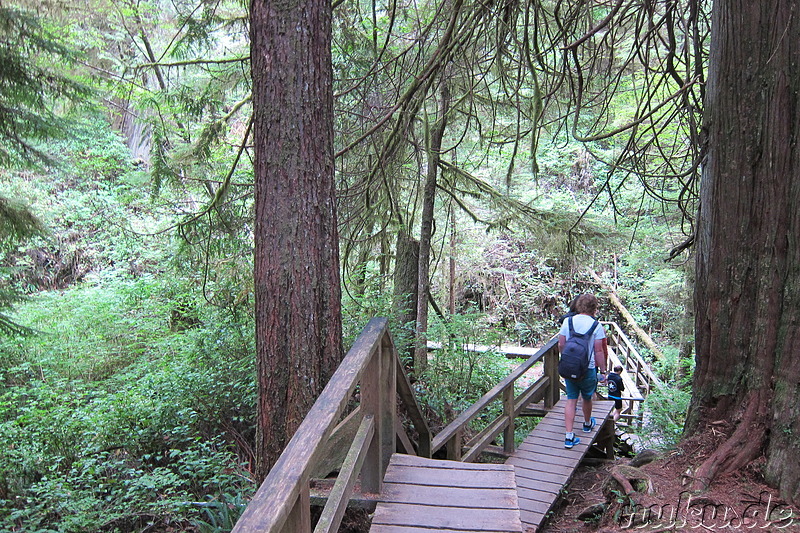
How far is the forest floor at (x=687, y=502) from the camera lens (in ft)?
10.0

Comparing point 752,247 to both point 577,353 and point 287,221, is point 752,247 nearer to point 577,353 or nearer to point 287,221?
point 577,353

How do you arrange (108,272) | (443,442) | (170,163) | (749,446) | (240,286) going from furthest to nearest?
(108,272) < (240,286) < (170,163) < (443,442) < (749,446)

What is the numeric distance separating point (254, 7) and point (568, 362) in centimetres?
454

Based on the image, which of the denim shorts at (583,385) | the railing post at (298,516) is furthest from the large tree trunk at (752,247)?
the railing post at (298,516)

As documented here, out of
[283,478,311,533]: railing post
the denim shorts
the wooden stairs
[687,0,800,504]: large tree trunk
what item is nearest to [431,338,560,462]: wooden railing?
the denim shorts

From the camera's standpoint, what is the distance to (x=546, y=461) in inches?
230

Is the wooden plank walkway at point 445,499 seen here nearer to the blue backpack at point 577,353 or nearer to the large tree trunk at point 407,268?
the blue backpack at point 577,353

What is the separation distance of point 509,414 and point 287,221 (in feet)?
12.3

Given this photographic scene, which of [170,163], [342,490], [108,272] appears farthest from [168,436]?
[108,272]

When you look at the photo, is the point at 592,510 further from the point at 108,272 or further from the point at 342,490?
the point at 108,272

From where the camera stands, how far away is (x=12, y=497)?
5.27 m

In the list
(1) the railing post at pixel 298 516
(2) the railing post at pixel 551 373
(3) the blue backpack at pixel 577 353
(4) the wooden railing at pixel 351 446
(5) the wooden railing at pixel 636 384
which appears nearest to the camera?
(4) the wooden railing at pixel 351 446

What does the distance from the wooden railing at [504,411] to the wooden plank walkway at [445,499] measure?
911mm

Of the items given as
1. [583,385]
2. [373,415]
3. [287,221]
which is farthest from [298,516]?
[583,385]
